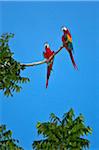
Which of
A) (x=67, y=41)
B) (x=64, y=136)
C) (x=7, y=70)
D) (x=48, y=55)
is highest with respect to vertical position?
(x=67, y=41)

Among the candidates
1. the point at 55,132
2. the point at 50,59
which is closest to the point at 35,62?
the point at 50,59

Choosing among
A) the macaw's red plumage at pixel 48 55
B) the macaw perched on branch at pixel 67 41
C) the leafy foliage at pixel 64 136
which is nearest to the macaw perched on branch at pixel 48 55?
the macaw's red plumage at pixel 48 55

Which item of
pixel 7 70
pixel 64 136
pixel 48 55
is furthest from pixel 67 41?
pixel 64 136

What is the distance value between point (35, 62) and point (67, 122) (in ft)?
3.19

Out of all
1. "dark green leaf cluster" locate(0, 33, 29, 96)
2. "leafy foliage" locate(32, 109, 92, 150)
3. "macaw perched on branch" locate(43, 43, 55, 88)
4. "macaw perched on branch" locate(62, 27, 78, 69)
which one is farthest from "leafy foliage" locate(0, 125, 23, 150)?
"macaw perched on branch" locate(62, 27, 78, 69)

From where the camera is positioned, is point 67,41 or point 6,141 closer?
point 6,141

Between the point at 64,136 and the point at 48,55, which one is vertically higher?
the point at 48,55

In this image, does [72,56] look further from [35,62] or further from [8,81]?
[8,81]

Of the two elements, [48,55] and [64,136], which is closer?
[64,136]

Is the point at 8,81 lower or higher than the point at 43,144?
higher

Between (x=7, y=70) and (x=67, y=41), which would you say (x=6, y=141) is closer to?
(x=7, y=70)

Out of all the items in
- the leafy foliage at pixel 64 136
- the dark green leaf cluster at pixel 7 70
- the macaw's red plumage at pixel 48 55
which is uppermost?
the macaw's red plumage at pixel 48 55

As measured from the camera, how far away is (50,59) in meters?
3.27

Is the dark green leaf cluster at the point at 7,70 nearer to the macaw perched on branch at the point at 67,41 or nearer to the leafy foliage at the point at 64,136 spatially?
the leafy foliage at the point at 64,136
